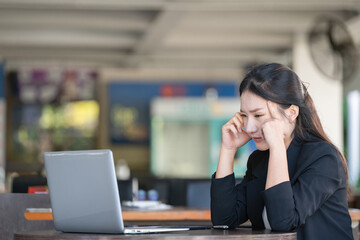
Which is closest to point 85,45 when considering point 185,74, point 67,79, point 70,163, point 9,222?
point 67,79

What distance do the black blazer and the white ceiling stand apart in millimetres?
6202

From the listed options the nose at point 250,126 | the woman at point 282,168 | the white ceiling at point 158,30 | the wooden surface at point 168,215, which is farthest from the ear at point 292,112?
the white ceiling at point 158,30

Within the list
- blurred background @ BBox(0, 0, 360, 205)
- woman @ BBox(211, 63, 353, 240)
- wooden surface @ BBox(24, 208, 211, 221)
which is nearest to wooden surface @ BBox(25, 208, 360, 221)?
wooden surface @ BBox(24, 208, 211, 221)

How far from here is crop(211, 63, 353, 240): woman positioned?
2166 millimetres

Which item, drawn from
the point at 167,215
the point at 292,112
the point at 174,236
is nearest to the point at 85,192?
the point at 174,236

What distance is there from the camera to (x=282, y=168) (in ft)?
7.15

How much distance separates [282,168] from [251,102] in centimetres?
28

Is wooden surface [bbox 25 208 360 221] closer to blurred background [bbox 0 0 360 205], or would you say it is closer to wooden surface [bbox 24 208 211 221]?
wooden surface [bbox 24 208 211 221]

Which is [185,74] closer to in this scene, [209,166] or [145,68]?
[145,68]

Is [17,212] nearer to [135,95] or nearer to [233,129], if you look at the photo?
[233,129]

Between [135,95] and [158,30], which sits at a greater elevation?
[158,30]

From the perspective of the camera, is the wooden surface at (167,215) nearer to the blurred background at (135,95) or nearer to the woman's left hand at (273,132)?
the woman's left hand at (273,132)

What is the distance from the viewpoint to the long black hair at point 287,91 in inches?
91.0

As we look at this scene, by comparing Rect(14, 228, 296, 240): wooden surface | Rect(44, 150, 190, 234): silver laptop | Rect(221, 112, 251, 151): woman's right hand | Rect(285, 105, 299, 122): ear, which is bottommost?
Rect(14, 228, 296, 240): wooden surface
